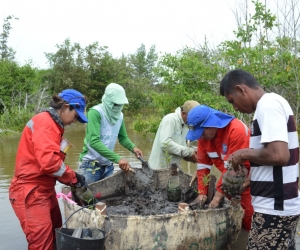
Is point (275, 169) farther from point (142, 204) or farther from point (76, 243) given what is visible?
point (142, 204)

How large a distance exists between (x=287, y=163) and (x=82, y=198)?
2.18 m

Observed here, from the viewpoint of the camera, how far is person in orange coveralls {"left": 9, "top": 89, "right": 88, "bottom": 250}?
3.18 meters

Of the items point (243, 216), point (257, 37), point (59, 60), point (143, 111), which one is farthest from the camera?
point (143, 111)

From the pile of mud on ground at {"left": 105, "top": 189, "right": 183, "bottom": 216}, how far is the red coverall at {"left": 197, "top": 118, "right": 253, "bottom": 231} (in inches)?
24.0

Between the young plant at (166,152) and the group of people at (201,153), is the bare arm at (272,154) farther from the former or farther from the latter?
the young plant at (166,152)

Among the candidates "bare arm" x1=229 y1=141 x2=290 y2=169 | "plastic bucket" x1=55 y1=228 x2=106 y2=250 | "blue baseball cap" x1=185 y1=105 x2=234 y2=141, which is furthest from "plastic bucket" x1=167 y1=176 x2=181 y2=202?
"bare arm" x1=229 y1=141 x2=290 y2=169

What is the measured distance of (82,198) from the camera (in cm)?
372

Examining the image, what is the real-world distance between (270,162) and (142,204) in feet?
8.12

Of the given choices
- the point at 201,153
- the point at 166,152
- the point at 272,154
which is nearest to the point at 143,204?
the point at 166,152

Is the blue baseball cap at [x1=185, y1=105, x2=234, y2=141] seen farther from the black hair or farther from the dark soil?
the dark soil

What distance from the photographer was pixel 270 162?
2188 mm

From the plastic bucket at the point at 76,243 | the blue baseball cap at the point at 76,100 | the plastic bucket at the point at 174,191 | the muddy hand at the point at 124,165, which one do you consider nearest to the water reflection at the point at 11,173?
the plastic bucket at the point at 174,191

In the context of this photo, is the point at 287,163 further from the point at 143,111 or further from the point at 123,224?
the point at 143,111

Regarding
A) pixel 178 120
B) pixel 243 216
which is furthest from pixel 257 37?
pixel 243 216
